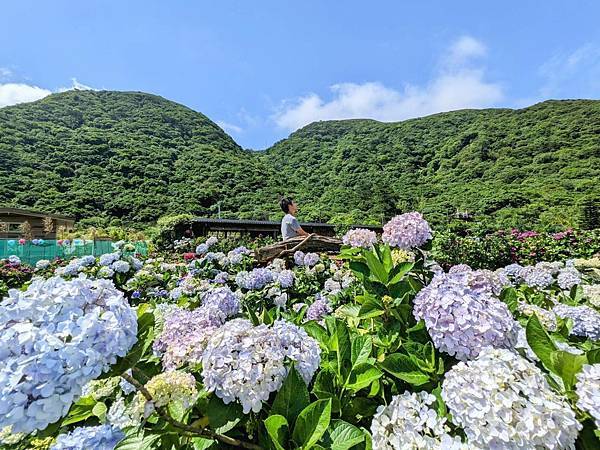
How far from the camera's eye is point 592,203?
1866 centimetres

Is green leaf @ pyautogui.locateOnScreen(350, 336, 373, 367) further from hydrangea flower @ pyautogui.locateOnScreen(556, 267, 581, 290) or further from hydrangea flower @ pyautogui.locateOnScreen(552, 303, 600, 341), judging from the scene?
hydrangea flower @ pyautogui.locateOnScreen(556, 267, 581, 290)

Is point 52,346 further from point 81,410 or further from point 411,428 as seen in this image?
point 411,428

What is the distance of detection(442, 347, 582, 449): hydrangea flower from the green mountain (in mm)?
26670

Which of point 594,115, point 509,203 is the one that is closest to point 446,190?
point 509,203

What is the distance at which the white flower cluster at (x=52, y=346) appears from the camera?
1.83 ft

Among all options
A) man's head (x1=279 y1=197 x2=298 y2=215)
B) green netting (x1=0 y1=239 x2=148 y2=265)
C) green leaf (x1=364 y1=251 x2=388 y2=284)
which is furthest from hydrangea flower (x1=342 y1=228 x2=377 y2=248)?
green netting (x1=0 y1=239 x2=148 y2=265)

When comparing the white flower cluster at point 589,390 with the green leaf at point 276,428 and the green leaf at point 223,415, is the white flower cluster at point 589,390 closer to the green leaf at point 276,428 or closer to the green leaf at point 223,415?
the green leaf at point 276,428

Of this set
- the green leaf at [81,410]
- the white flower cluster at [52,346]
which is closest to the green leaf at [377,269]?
the white flower cluster at [52,346]

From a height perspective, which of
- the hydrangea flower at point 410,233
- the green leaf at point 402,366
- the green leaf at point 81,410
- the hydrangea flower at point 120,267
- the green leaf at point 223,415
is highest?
the hydrangea flower at point 410,233

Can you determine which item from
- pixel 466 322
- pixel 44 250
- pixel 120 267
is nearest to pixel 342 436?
pixel 466 322

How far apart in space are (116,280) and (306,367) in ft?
10.2

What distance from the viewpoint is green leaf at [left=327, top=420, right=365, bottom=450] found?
67 centimetres

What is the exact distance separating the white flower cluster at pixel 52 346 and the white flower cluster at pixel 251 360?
0.18 meters

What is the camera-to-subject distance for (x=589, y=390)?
0.62 meters
